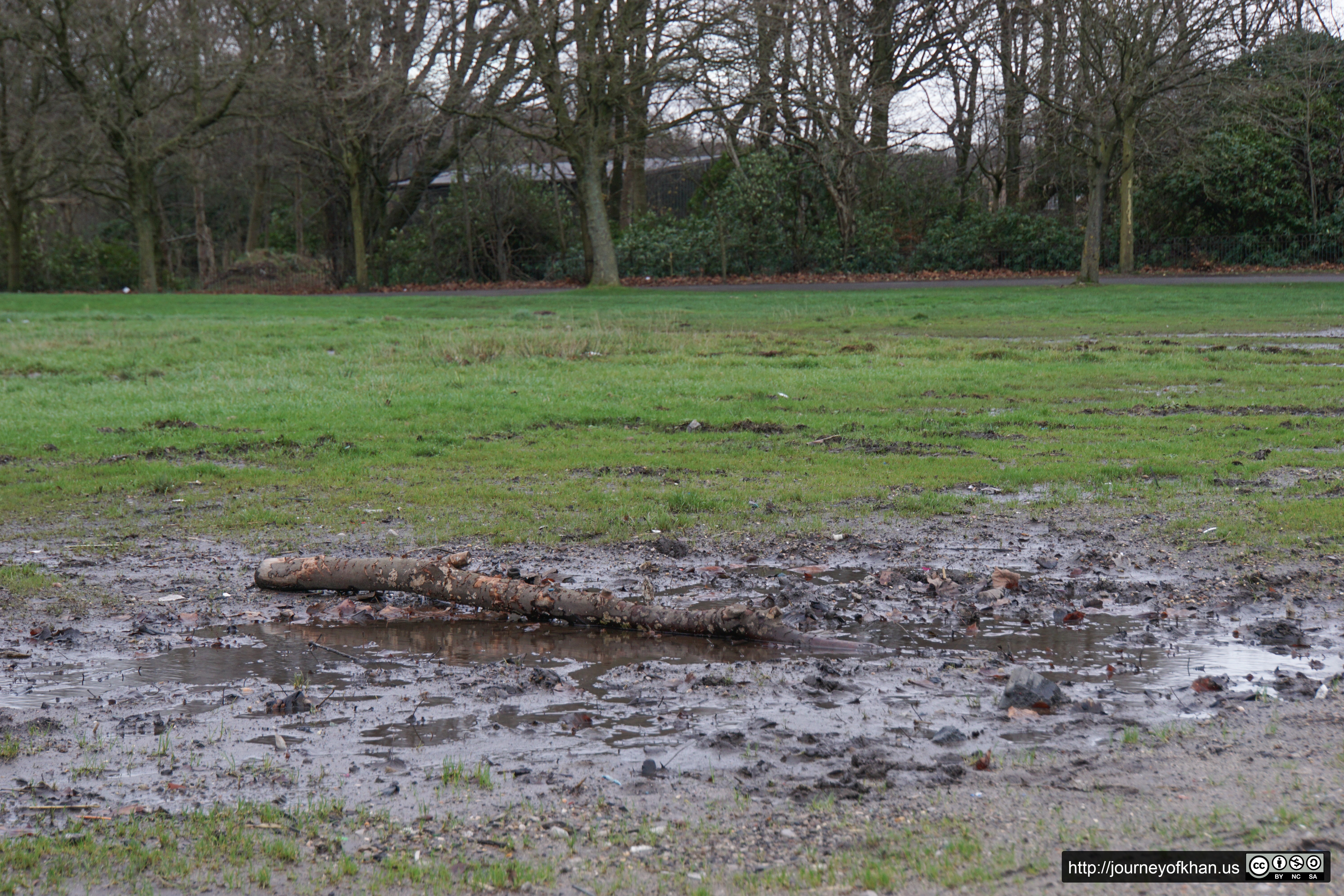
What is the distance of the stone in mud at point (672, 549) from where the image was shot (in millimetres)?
6031

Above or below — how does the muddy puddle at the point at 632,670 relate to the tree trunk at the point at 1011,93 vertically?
below

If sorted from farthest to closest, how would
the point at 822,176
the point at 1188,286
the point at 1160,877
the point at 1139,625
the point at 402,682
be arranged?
the point at 822,176 → the point at 1188,286 → the point at 1139,625 → the point at 402,682 → the point at 1160,877

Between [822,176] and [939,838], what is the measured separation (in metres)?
36.3

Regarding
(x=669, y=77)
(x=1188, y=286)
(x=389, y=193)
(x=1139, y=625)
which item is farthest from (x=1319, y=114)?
(x=1139, y=625)

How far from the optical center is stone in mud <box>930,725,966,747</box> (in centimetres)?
361

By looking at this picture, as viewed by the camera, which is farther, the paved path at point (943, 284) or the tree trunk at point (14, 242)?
the tree trunk at point (14, 242)

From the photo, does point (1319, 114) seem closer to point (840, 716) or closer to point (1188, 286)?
point (1188, 286)

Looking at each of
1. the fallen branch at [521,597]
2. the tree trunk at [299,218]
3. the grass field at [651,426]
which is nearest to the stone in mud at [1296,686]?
the fallen branch at [521,597]

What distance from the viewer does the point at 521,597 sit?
4988 millimetres

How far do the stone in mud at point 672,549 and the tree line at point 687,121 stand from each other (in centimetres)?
2531

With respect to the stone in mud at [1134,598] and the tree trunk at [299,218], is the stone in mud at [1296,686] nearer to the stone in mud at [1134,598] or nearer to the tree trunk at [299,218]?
the stone in mud at [1134,598]

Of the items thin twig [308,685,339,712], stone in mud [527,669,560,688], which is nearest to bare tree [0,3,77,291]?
thin twig [308,685,339,712]

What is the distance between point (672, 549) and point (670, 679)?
184cm

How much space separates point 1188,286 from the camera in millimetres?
28797
